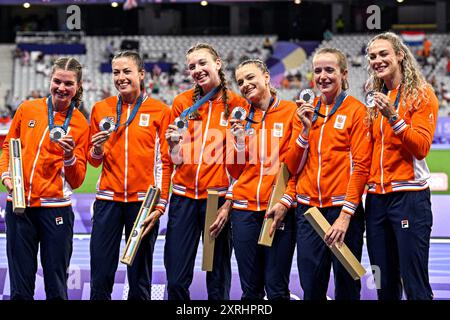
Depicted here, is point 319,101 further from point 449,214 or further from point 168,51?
point 168,51

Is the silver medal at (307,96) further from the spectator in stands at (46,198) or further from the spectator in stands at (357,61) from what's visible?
the spectator in stands at (357,61)

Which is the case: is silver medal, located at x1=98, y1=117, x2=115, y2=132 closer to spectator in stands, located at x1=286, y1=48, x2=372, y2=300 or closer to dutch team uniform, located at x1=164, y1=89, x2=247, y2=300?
dutch team uniform, located at x1=164, y1=89, x2=247, y2=300

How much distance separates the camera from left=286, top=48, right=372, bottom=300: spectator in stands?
4.93 metres

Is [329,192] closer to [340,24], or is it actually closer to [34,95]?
[34,95]

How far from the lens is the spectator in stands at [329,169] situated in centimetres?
493

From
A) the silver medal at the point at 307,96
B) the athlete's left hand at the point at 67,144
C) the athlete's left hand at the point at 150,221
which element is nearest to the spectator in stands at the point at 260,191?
the silver medal at the point at 307,96

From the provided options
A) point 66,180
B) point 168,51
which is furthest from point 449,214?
point 168,51

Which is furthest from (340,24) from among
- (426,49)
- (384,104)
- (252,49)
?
(384,104)

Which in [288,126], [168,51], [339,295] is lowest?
[339,295]

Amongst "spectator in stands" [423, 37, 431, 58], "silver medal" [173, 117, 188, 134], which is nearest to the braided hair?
"silver medal" [173, 117, 188, 134]
